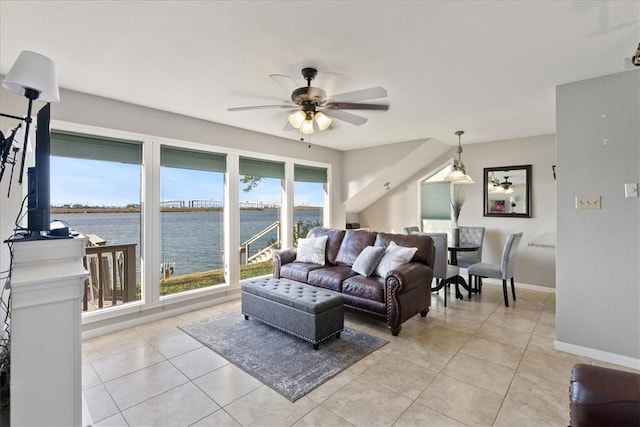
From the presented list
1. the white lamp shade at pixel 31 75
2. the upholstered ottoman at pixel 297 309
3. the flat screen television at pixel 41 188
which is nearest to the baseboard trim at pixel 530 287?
the upholstered ottoman at pixel 297 309

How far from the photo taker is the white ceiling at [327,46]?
1.82 m

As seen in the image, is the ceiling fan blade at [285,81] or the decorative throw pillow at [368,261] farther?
the decorative throw pillow at [368,261]

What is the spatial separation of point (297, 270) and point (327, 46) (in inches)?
112

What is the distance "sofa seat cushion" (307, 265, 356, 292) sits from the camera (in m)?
3.70

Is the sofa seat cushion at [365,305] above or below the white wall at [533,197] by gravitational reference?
below

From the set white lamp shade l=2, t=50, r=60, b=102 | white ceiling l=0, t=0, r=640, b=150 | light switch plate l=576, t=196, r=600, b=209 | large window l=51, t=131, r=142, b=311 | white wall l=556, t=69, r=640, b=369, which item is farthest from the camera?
large window l=51, t=131, r=142, b=311

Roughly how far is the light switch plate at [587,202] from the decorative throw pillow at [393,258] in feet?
5.31

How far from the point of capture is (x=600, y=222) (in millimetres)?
2703

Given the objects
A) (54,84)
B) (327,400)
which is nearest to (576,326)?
(327,400)

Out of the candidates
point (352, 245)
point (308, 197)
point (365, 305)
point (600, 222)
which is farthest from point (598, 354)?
point (308, 197)

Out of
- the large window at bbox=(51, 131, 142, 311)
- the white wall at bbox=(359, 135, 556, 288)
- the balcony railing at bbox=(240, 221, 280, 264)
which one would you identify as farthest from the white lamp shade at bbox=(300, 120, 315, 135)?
the white wall at bbox=(359, 135, 556, 288)

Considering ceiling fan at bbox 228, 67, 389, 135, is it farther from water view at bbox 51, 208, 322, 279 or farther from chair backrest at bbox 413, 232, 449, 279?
chair backrest at bbox 413, 232, 449, 279

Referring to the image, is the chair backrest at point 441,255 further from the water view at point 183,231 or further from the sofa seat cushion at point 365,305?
the water view at point 183,231

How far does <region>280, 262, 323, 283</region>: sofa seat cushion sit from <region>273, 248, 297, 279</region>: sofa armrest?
9 centimetres
